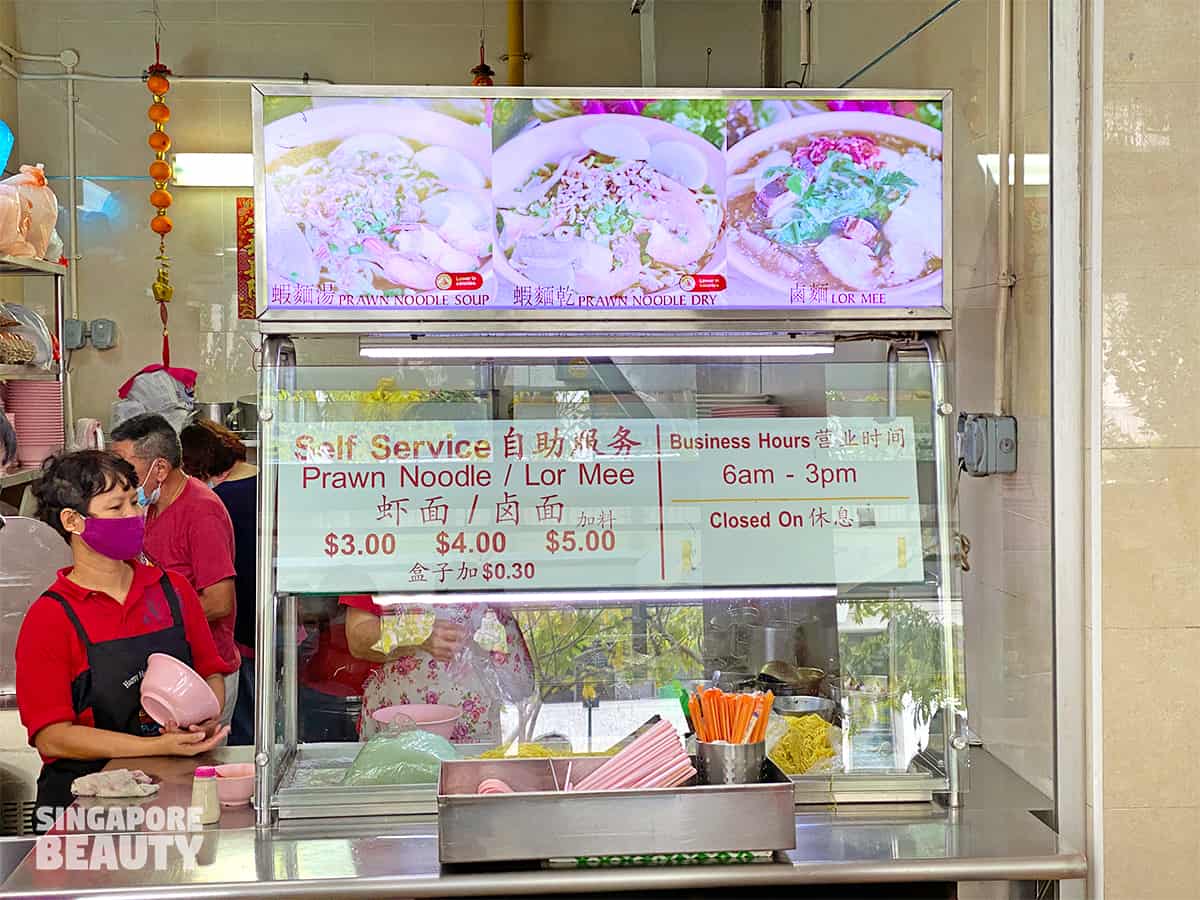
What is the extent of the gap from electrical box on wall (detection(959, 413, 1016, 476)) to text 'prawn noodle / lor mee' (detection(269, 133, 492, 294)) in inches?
40.4

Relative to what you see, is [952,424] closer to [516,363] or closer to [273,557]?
[516,363]

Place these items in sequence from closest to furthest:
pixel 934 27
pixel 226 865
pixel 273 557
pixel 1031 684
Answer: pixel 226 865, pixel 273 557, pixel 1031 684, pixel 934 27

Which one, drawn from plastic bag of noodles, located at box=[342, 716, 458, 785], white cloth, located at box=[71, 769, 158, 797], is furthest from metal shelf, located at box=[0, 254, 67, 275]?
plastic bag of noodles, located at box=[342, 716, 458, 785]

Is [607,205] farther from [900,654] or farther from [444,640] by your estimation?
[900,654]

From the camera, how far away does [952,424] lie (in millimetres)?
2297

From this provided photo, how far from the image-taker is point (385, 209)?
217cm

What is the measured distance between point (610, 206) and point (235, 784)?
1249mm

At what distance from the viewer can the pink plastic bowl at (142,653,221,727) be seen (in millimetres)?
2469

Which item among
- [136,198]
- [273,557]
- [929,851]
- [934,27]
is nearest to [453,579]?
[273,557]

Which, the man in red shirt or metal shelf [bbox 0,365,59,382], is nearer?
metal shelf [bbox 0,365,59,382]

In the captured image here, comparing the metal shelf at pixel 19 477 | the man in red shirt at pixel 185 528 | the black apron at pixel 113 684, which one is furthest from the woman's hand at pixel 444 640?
the metal shelf at pixel 19 477

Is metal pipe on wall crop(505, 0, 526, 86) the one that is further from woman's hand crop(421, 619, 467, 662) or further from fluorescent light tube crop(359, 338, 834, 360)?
woman's hand crop(421, 619, 467, 662)

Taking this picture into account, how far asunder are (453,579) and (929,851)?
3.10ft

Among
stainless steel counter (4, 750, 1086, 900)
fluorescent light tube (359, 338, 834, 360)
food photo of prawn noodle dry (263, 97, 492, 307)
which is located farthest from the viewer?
fluorescent light tube (359, 338, 834, 360)
